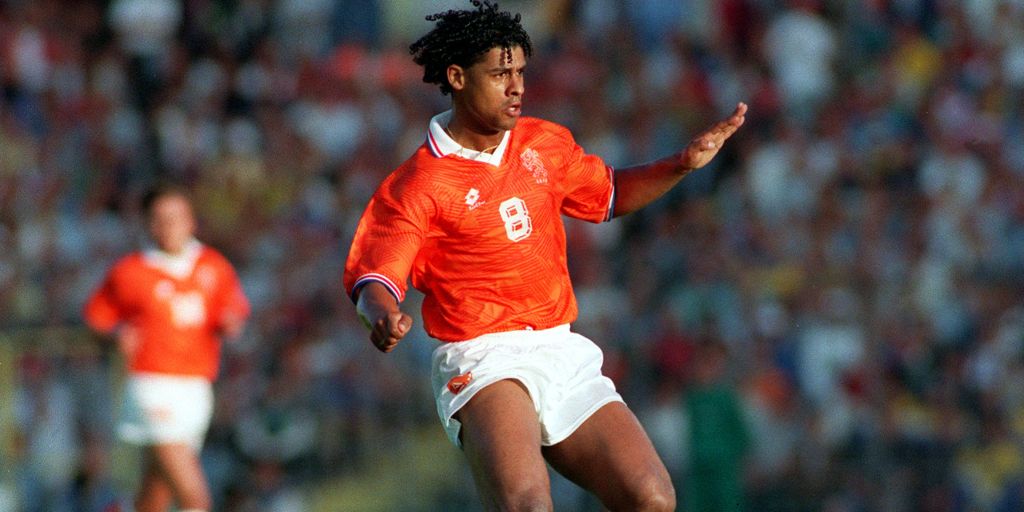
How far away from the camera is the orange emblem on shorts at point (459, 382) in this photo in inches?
228

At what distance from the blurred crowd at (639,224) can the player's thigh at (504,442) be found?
210 inches

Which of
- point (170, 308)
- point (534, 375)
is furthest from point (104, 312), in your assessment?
point (534, 375)

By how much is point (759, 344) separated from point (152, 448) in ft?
15.8

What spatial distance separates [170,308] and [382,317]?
14.6 ft

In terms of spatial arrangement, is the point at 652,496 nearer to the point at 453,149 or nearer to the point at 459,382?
the point at 459,382

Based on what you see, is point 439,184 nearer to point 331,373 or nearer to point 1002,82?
point 331,373

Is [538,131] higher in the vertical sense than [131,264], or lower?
higher

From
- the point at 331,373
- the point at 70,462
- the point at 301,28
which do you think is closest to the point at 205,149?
the point at 301,28

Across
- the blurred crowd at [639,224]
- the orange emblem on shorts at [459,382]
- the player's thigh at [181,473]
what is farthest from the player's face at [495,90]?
the blurred crowd at [639,224]

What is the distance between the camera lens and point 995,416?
10.9 meters

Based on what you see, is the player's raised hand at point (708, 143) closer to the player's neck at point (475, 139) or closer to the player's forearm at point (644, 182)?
the player's forearm at point (644, 182)

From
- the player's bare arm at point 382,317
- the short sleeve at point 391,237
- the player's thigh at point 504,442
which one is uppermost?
the short sleeve at point 391,237

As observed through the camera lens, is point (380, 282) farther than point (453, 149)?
No

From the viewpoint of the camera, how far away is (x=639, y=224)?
501 inches
